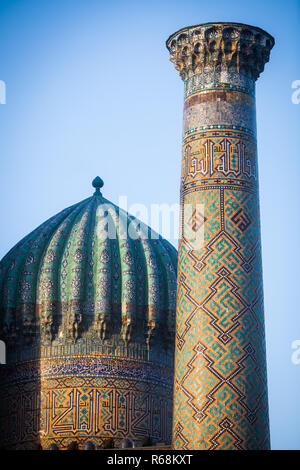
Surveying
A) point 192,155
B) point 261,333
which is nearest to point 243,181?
point 192,155

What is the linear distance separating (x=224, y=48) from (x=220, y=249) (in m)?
2.31

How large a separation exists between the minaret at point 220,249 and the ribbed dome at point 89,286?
8.00 feet

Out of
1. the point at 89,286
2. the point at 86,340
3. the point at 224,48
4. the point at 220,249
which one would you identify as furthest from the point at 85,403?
the point at 224,48

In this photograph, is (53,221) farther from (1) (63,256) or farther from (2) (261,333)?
(2) (261,333)

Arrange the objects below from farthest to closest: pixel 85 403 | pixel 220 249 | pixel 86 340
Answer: pixel 86 340, pixel 85 403, pixel 220 249

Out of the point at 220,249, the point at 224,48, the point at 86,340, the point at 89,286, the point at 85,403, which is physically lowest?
the point at 85,403

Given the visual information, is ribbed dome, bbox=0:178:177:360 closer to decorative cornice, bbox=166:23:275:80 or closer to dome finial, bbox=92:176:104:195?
dome finial, bbox=92:176:104:195

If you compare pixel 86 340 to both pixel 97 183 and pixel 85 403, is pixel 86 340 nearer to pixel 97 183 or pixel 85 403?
pixel 85 403

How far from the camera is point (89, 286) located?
52.2 ft

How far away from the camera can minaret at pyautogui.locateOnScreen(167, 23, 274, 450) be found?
42.1 ft

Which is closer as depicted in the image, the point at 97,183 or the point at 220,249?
the point at 220,249

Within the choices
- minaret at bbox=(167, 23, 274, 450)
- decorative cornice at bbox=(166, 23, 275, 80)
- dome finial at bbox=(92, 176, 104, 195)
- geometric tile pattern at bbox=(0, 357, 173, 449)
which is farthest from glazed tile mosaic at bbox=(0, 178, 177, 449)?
decorative cornice at bbox=(166, 23, 275, 80)

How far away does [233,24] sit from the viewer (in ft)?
46.0
